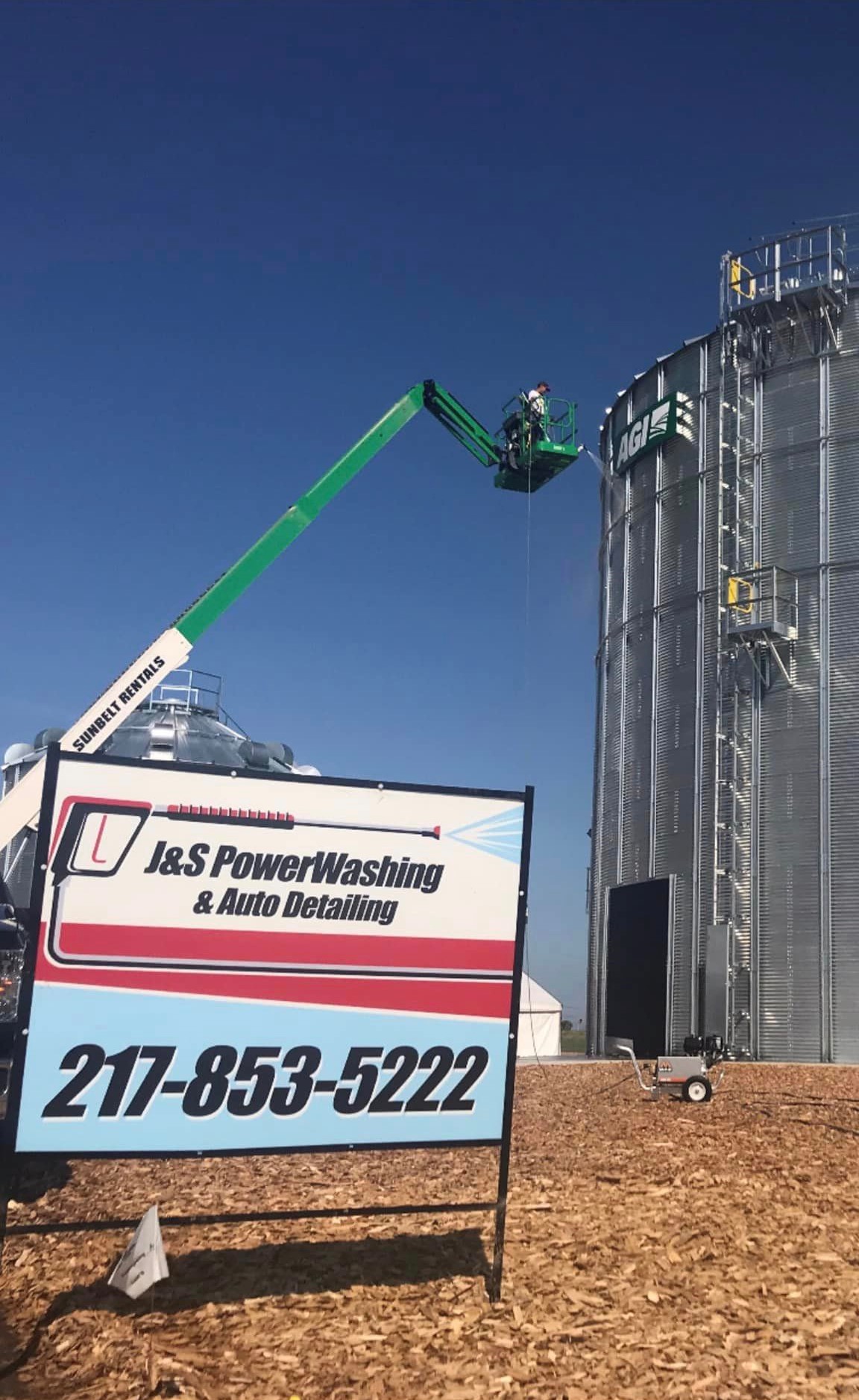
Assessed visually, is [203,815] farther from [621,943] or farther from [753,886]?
[621,943]

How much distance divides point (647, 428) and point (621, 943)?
1304 centimetres

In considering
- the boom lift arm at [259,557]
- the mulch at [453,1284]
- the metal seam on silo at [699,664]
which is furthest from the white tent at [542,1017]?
the mulch at [453,1284]

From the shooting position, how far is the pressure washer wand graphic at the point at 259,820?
6812 mm

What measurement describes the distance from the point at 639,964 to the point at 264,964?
2138 cm

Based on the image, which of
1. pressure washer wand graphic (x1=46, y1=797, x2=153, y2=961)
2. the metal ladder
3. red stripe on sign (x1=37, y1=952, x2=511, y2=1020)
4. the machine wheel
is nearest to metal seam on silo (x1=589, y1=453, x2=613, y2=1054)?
the metal ladder

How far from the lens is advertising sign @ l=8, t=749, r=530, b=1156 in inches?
258

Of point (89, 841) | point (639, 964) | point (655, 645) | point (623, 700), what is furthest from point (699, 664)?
point (89, 841)

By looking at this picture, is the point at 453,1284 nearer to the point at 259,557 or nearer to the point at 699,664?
the point at 259,557

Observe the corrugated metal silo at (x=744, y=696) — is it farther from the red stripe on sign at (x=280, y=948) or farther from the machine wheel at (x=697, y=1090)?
the red stripe on sign at (x=280, y=948)

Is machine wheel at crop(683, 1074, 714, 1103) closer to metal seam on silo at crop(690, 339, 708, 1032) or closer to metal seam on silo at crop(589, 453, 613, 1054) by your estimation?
metal seam on silo at crop(690, 339, 708, 1032)

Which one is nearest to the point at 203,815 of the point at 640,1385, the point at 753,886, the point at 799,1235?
the point at 640,1385

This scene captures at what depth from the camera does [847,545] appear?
24.2 meters

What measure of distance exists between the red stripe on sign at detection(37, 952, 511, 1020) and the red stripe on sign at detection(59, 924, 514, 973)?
0.09 metres

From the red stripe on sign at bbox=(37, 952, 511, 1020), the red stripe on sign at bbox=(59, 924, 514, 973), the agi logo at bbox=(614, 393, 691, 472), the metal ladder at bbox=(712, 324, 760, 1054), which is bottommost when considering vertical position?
the red stripe on sign at bbox=(37, 952, 511, 1020)
